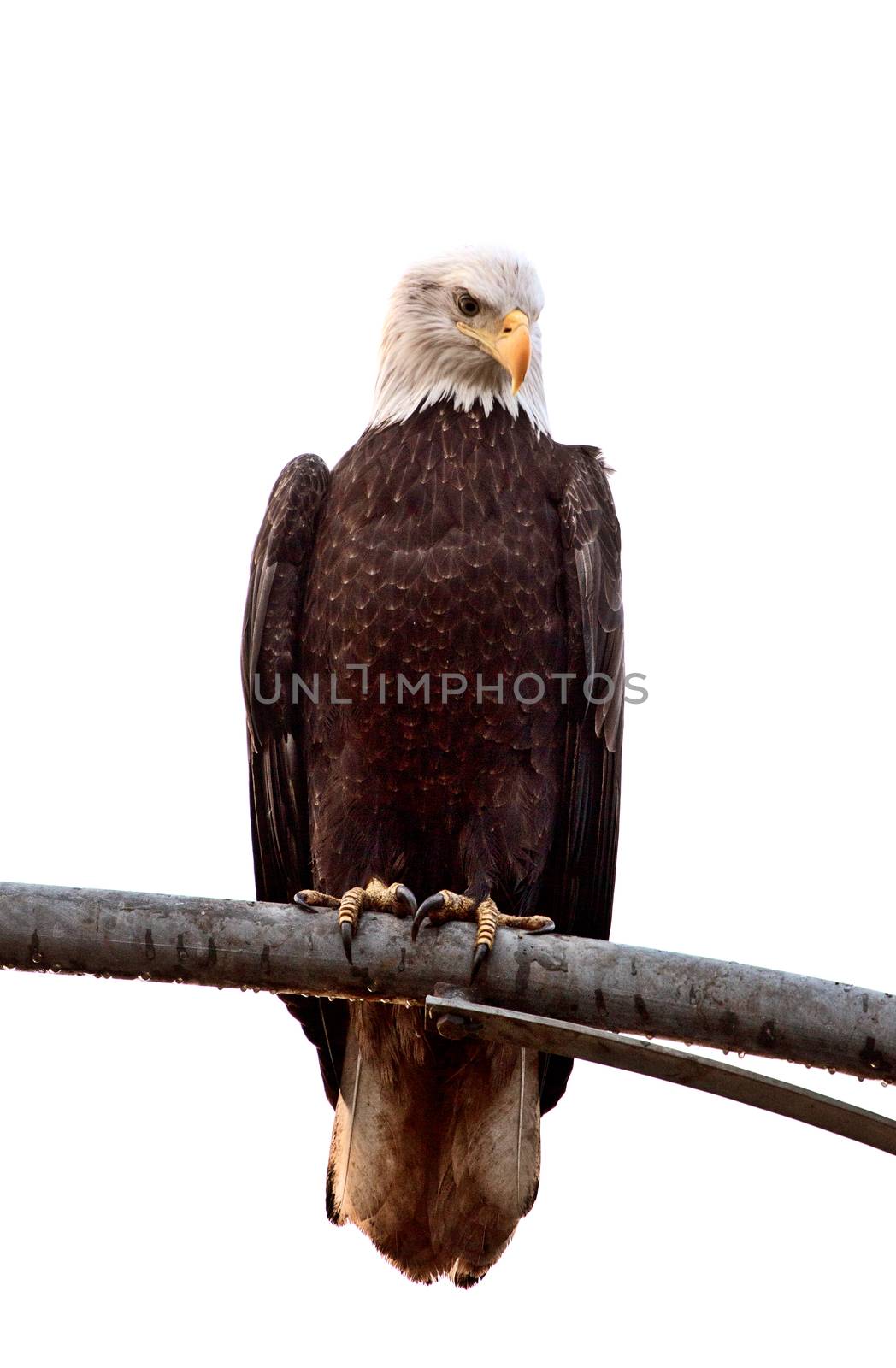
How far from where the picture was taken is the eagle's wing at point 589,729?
14.7 ft

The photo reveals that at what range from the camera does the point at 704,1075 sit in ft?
8.56

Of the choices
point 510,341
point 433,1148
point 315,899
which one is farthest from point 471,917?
point 510,341

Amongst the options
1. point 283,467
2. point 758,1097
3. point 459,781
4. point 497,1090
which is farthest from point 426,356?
point 758,1097

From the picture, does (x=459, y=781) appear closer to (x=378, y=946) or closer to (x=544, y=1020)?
(x=378, y=946)

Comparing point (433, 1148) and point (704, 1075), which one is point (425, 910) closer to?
point (433, 1148)

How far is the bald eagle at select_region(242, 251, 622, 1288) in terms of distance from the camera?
172 inches

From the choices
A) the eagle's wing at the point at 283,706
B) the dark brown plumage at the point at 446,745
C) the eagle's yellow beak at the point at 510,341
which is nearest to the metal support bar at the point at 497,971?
the dark brown plumage at the point at 446,745

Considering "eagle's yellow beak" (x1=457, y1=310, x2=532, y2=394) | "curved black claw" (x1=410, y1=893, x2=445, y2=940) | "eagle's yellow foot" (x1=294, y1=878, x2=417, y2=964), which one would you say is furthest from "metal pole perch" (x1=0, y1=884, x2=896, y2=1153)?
"eagle's yellow beak" (x1=457, y1=310, x2=532, y2=394)

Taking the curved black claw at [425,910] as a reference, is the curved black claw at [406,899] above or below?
above

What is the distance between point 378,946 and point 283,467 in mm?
2025

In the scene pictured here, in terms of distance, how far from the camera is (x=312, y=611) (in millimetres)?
4590

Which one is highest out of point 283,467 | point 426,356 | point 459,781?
point 426,356

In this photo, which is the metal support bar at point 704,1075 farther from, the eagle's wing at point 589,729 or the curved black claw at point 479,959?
the eagle's wing at point 589,729

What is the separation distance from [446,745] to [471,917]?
A: 62 centimetres
